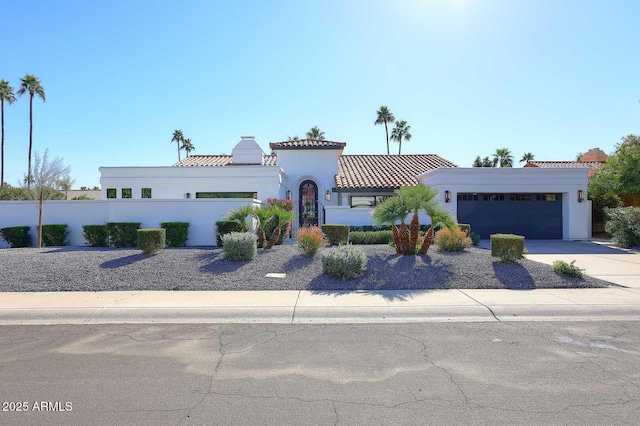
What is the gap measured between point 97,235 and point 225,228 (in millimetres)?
5106

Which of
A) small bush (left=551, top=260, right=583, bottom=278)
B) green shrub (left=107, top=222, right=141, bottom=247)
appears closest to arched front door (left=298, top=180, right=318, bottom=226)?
green shrub (left=107, top=222, right=141, bottom=247)

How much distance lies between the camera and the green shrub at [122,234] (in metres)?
14.1

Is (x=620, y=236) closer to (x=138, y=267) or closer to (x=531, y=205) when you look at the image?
(x=531, y=205)

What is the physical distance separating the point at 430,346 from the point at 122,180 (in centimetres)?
1976

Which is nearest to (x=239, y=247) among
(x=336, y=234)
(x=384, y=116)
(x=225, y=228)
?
(x=225, y=228)

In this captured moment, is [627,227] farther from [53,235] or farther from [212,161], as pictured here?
[53,235]

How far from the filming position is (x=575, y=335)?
5.64m

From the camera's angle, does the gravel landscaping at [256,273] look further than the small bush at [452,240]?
No

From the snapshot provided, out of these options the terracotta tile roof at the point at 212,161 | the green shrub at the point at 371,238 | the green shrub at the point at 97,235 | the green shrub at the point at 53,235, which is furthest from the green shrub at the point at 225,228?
the terracotta tile roof at the point at 212,161

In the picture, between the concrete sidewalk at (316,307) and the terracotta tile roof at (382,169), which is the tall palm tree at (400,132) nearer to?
the terracotta tile roof at (382,169)

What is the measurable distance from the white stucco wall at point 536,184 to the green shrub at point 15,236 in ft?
60.6

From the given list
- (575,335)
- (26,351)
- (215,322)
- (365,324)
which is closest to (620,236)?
(575,335)

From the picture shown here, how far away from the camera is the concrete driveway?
31.8 ft

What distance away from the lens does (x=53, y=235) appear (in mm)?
14844
